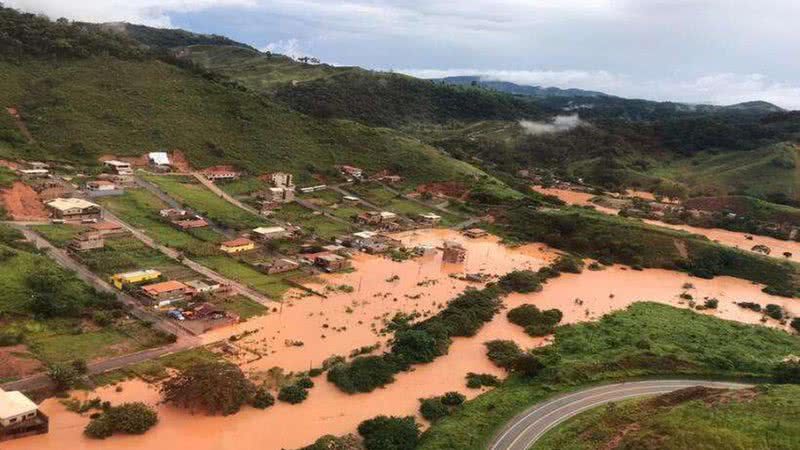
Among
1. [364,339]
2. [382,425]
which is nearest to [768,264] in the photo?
[364,339]

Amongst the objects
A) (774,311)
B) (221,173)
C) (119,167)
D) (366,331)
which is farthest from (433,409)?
(221,173)

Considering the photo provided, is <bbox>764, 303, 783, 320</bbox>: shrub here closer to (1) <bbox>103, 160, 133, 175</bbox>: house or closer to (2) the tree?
(2) the tree

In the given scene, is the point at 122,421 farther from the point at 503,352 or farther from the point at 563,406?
the point at 503,352

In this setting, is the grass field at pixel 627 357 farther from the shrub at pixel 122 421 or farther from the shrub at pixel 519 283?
the shrub at pixel 122 421

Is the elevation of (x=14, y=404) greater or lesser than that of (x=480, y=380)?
greater

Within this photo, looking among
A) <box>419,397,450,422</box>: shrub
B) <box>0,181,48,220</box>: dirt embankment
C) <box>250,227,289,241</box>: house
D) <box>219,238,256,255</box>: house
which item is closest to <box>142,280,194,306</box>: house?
<box>219,238,256,255</box>: house

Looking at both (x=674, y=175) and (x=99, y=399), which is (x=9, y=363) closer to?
(x=99, y=399)
